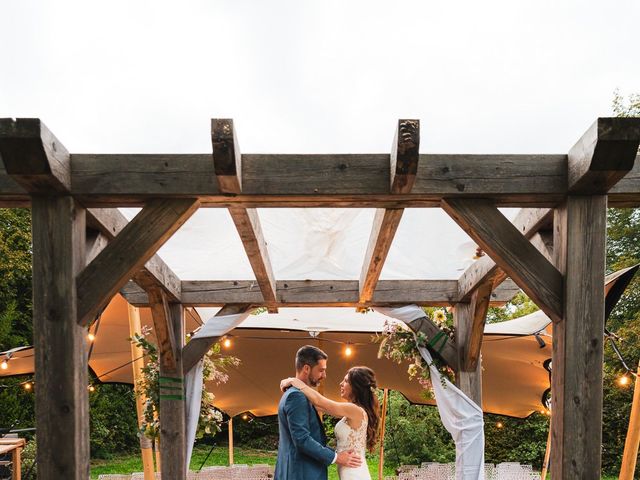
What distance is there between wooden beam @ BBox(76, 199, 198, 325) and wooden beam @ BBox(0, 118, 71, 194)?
0.30 m

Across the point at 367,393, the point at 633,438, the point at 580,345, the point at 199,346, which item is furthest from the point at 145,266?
the point at 633,438

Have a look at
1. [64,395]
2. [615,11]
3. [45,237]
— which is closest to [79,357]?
[64,395]

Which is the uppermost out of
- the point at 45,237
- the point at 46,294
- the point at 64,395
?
the point at 45,237

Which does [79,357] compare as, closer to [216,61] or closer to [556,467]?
[556,467]

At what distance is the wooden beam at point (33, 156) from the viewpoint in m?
2.21

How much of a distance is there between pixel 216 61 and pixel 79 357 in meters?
15.2

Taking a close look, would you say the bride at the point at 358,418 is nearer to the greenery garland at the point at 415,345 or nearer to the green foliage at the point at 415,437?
the greenery garland at the point at 415,345

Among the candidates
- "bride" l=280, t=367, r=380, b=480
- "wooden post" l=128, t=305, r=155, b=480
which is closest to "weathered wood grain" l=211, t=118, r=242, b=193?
"bride" l=280, t=367, r=380, b=480

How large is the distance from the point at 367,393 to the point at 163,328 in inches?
67.9

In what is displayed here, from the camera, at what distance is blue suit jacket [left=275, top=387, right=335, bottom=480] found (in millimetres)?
3484

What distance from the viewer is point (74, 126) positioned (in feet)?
72.3

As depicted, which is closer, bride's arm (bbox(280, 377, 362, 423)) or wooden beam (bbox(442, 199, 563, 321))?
wooden beam (bbox(442, 199, 563, 321))

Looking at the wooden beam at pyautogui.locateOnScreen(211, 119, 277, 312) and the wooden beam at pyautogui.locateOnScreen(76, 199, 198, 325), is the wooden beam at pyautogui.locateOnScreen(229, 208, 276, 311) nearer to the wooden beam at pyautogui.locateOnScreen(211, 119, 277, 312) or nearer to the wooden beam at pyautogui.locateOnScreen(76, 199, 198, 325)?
the wooden beam at pyautogui.locateOnScreen(211, 119, 277, 312)

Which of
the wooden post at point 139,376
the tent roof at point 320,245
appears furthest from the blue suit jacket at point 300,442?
the wooden post at point 139,376
